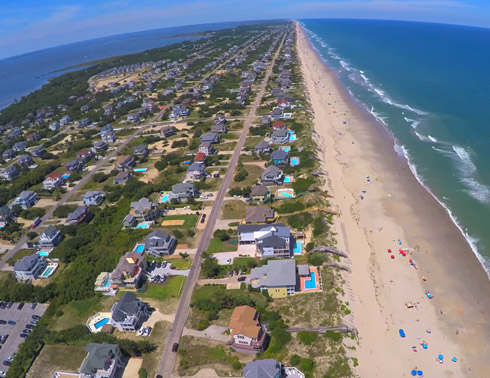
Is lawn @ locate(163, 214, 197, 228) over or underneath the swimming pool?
underneath

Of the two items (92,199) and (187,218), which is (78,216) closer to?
(92,199)

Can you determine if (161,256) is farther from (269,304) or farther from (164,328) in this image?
(269,304)

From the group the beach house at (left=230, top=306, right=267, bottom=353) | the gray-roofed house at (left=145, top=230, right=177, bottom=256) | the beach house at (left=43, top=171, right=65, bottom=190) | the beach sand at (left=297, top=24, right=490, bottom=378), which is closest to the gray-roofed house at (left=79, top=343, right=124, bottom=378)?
the beach house at (left=230, top=306, right=267, bottom=353)

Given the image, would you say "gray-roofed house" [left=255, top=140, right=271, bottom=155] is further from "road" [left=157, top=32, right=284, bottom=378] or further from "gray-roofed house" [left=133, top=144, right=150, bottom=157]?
"gray-roofed house" [left=133, top=144, right=150, bottom=157]

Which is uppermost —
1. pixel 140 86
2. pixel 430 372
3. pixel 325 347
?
pixel 140 86

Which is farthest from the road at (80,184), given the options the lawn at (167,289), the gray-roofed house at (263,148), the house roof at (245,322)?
the house roof at (245,322)

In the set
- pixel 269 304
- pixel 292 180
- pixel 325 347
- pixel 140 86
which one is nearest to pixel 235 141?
pixel 292 180
